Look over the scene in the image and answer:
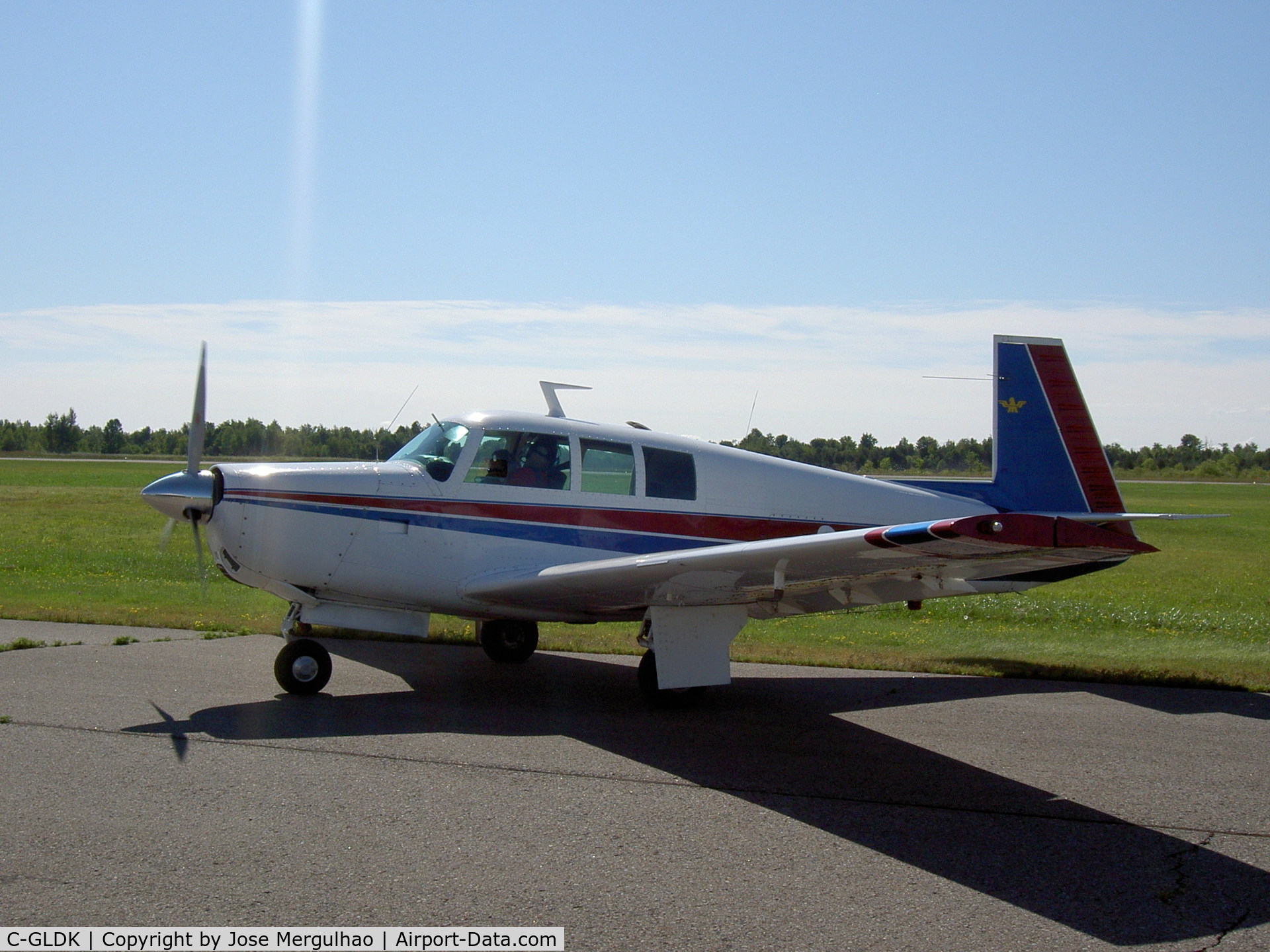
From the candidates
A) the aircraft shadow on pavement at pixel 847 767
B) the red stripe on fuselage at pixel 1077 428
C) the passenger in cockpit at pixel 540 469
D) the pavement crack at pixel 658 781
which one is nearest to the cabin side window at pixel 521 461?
the passenger in cockpit at pixel 540 469

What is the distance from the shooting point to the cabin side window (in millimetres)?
8562

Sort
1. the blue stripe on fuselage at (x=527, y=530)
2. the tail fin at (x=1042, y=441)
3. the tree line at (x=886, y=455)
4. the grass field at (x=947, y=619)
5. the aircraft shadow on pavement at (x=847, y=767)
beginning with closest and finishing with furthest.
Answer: the aircraft shadow on pavement at (x=847, y=767), the blue stripe on fuselage at (x=527, y=530), the tail fin at (x=1042, y=441), the grass field at (x=947, y=619), the tree line at (x=886, y=455)

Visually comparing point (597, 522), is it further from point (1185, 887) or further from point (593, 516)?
point (1185, 887)

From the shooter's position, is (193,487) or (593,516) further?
(593,516)

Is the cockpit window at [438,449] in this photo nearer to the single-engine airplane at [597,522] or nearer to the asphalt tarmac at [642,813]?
the single-engine airplane at [597,522]

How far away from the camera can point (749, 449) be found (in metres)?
18.9

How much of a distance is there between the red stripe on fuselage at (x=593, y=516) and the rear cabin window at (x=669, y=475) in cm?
18

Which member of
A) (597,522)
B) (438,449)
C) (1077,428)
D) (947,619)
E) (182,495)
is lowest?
(947,619)

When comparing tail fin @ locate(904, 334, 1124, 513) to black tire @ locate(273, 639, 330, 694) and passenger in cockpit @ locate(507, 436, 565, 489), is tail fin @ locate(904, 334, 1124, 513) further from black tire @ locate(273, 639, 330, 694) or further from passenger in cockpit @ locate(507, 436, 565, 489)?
black tire @ locate(273, 639, 330, 694)

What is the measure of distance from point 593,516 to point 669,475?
800 millimetres

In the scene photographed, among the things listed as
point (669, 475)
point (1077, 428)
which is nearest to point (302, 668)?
point (669, 475)

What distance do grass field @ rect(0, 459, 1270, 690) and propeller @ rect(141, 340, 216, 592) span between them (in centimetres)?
67

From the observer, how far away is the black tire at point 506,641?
10117mm

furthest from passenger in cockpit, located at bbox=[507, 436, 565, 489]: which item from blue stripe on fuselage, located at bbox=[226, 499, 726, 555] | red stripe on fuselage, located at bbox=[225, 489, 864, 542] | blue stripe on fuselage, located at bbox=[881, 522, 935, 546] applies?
blue stripe on fuselage, located at bbox=[881, 522, 935, 546]
